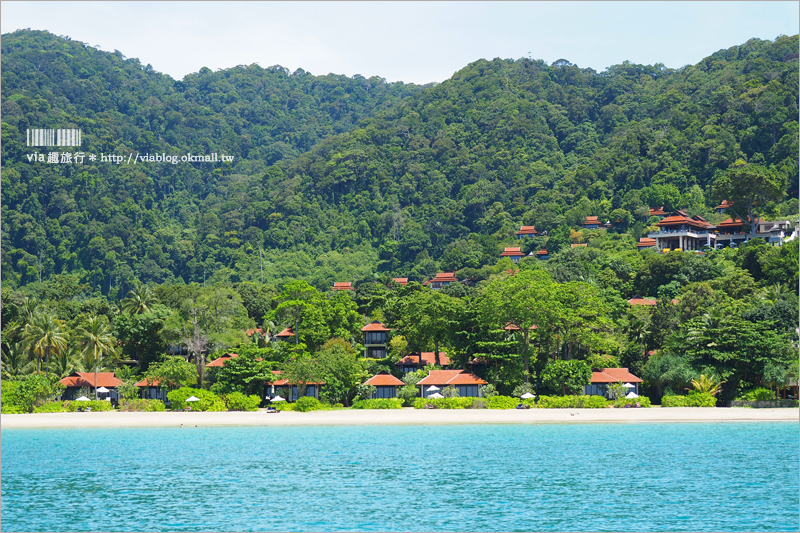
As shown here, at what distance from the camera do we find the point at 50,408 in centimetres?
5856

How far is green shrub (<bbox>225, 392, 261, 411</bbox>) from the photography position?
191 ft

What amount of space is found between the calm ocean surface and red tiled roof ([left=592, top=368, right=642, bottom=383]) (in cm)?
967

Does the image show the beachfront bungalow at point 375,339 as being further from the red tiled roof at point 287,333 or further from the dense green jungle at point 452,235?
the red tiled roof at point 287,333

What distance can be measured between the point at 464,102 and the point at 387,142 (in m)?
23.0

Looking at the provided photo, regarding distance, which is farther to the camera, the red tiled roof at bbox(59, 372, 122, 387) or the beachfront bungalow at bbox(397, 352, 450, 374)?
the beachfront bungalow at bbox(397, 352, 450, 374)

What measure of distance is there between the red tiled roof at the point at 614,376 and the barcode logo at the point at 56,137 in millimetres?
143935

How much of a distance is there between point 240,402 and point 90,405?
1156 cm

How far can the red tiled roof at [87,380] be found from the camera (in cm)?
6412

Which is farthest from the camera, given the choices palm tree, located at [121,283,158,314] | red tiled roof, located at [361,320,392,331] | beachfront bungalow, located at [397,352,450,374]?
red tiled roof, located at [361,320,392,331]

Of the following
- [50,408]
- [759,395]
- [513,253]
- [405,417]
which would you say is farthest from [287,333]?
[513,253]

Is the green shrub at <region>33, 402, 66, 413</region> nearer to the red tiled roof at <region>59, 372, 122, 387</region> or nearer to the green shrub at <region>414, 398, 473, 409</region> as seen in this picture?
the red tiled roof at <region>59, 372, 122, 387</region>

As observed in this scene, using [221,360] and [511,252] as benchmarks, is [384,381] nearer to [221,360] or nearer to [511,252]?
[221,360]

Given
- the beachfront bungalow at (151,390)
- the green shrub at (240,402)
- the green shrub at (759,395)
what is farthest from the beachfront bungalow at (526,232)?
the green shrub at (240,402)

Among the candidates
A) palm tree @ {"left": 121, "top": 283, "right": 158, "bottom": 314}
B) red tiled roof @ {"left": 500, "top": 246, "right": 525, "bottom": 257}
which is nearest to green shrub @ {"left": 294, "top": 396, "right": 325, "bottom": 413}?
palm tree @ {"left": 121, "top": 283, "right": 158, "bottom": 314}
